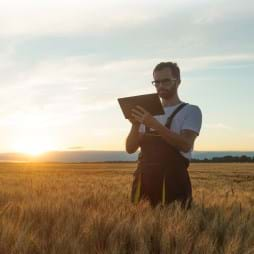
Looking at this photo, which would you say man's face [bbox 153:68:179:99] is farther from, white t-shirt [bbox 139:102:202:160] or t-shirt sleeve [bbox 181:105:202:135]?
t-shirt sleeve [bbox 181:105:202:135]

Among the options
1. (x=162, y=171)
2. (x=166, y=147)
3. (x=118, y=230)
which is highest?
(x=166, y=147)

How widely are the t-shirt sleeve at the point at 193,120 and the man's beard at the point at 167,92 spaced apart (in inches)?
10.9

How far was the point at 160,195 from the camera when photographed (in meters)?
5.82

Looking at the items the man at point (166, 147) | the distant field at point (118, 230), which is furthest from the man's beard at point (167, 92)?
the distant field at point (118, 230)

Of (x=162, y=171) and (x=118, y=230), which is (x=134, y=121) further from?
(x=118, y=230)

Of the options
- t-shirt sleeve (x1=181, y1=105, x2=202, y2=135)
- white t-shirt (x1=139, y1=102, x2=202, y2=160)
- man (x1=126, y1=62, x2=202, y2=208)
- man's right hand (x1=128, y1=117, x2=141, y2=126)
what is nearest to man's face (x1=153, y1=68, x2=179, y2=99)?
man (x1=126, y1=62, x2=202, y2=208)

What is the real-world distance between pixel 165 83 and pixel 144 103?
37cm

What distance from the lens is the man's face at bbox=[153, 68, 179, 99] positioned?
563 cm

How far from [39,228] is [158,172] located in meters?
1.78

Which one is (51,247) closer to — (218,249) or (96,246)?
(96,246)

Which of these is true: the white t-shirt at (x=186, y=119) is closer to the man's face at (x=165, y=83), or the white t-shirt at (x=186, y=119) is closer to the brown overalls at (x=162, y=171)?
the brown overalls at (x=162, y=171)

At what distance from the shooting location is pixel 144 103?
17.9 ft

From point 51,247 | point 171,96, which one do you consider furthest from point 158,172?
point 51,247

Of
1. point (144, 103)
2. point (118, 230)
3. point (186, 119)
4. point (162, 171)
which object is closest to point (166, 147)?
point (162, 171)
